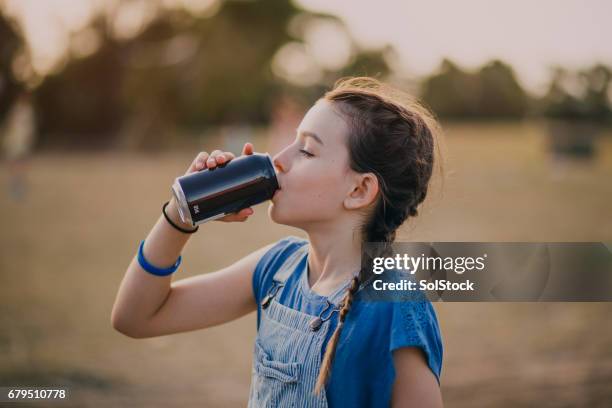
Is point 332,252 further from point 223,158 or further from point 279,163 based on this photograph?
point 223,158

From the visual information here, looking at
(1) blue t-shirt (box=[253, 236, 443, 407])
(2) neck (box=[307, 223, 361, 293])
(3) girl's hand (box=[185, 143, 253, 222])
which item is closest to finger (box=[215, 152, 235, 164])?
(3) girl's hand (box=[185, 143, 253, 222])

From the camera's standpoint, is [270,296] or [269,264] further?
[269,264]

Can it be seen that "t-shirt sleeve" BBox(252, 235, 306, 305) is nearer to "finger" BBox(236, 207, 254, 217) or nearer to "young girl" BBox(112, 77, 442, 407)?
"young girl" BBox(112, 77, 442, 407)

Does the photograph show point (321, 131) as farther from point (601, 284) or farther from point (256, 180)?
point (601, 284)

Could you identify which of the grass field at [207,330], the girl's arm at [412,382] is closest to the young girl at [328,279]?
the girl's arm at [412,382]

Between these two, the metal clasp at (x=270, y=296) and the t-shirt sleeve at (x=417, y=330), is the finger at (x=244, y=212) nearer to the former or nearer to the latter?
the metal clasp at (x=270, y=296)

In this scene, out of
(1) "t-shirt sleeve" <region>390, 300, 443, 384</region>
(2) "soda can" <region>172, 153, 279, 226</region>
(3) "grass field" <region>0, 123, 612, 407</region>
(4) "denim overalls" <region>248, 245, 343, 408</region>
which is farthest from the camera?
(3) "grass field" <region>0, 123, 612, 407</region>

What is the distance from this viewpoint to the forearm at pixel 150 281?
1945 millimetres

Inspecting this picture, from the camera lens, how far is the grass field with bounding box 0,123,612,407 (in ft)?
13.1

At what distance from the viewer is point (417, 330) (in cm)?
164

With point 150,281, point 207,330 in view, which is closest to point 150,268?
point 150,281

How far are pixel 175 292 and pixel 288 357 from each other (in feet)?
1.68

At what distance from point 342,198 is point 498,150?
2762 cm

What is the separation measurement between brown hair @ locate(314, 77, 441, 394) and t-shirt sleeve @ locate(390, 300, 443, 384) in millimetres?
209
